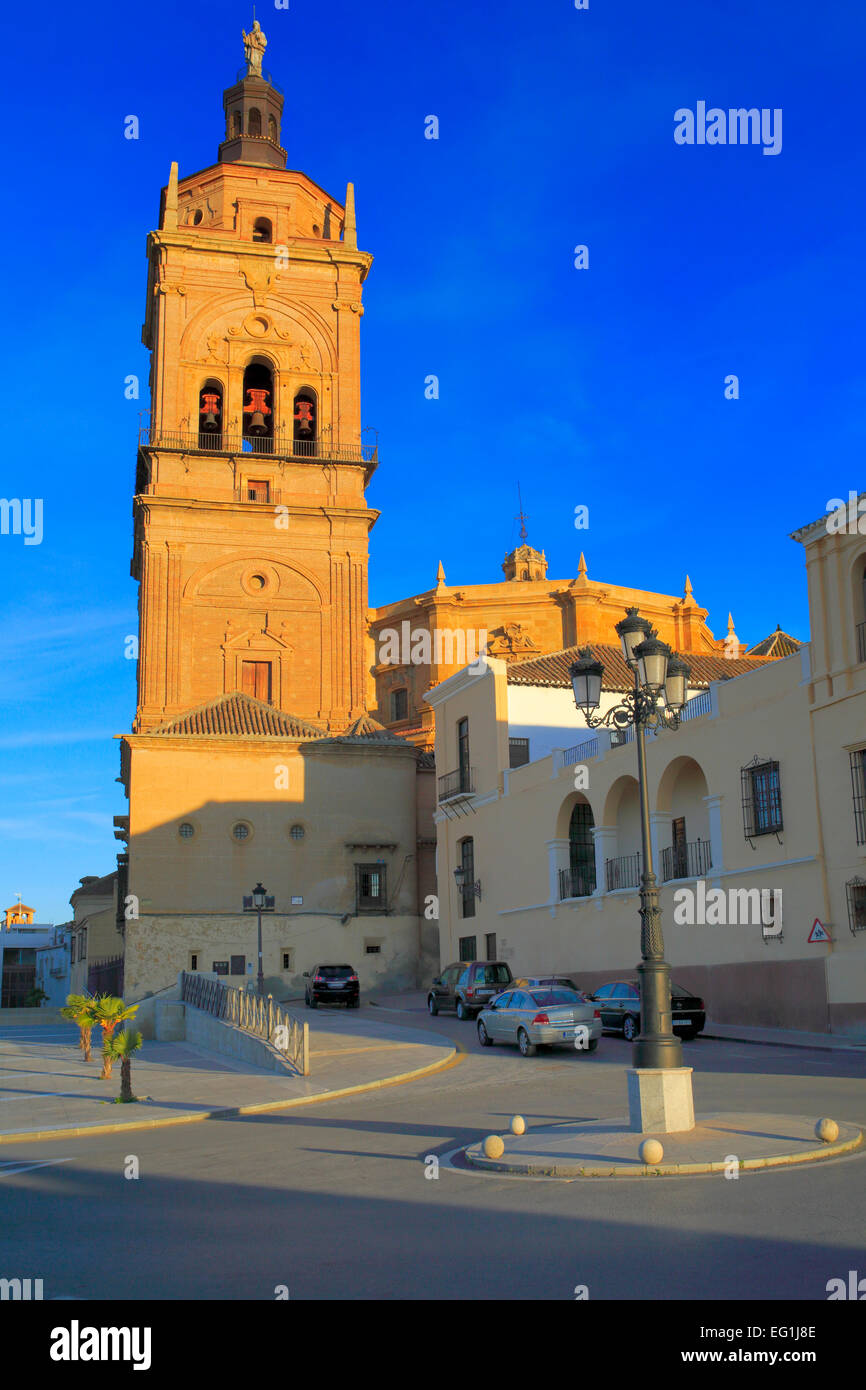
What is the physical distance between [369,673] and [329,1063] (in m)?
39.9

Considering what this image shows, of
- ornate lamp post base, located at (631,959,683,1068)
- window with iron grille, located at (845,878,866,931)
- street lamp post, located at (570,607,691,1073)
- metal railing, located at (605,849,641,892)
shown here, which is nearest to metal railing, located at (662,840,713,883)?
metal railing, located at (605,849,641,892)

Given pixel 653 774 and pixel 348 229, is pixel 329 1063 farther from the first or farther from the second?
pixel 348 229

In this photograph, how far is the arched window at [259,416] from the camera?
54.5 m

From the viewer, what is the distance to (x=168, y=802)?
143 feet

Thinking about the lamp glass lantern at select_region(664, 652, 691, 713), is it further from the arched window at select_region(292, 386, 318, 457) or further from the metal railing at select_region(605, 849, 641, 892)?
the arched window at select_region(292, 386, 318, 457)

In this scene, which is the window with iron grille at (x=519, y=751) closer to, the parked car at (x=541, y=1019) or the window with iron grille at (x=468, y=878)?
the window with iron grille at (x=468, y=878)

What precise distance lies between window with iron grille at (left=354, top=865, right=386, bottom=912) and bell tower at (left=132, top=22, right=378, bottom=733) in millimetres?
7309

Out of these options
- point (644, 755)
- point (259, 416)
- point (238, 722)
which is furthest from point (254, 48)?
point (644, 755)

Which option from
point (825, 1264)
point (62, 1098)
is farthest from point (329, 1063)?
point (825, 1264)

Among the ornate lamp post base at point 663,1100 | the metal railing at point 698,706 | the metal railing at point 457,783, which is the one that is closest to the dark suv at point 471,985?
the metal railing at point 698,706

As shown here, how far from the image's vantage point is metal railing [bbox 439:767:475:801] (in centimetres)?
4075

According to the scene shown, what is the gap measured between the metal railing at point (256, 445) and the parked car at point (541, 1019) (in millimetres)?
34112

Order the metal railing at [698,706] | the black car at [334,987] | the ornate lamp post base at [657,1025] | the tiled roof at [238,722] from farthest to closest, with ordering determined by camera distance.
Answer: the tiled roof at [238,722], the black car at [334,987], the metal railing at [698,706], the ornate lamp post base at [657,1025]
